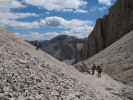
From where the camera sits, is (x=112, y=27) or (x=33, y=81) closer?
(x=33, y=81)

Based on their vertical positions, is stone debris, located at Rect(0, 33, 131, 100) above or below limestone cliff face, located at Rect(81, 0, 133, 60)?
below

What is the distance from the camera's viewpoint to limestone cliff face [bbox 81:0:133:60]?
80.0 m

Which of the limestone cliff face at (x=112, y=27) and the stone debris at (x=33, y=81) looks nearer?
the stone debris at (x=33, y=81)

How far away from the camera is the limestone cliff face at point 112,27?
80019mm

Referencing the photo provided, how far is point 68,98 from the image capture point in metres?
13.6

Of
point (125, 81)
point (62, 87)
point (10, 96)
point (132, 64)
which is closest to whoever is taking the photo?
point (10, 96)

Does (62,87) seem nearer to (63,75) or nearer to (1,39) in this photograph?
(63,75)

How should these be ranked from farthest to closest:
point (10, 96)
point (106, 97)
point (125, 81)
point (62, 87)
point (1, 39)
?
point (125, 81)
point (1, 39)
point (106, 97)
point (62, 87)
point (10, 96)

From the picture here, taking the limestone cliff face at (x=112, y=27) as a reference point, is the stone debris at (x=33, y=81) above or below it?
below

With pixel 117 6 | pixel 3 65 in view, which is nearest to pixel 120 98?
pixel 3 65

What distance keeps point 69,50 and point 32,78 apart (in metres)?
176

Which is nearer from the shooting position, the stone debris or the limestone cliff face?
the stone debris

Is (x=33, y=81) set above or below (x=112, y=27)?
below

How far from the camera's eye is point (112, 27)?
8775 centimetres
